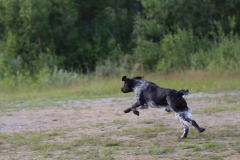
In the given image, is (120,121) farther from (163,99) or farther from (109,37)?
(109,37)

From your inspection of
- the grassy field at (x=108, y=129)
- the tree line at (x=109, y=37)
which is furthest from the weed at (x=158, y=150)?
the tree line at (x=109, y=37)

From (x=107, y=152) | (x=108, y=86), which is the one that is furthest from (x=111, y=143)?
(x=108, y=86)

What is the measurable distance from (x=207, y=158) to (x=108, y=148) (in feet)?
5.73

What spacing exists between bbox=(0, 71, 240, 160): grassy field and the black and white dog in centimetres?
42

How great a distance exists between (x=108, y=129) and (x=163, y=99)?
1.65 m

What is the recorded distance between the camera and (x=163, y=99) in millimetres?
5930

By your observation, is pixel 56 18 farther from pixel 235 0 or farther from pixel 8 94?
pixel 235 0

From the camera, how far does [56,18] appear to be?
21234 millimetres

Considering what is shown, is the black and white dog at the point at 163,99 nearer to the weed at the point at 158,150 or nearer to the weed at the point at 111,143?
the weed at the point at 158,150

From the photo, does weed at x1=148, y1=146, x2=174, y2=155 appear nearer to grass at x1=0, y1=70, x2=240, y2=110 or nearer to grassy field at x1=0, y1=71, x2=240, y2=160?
grassy field at x1=0, y1=71, x2=240, y2=160

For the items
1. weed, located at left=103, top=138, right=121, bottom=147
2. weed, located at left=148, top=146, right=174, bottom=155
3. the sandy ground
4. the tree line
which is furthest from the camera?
the tree line

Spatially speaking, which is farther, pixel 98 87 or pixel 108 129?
pixel 98 87

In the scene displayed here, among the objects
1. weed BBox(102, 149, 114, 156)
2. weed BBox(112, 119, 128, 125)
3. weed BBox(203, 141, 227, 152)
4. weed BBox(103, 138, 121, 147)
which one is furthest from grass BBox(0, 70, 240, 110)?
weed BBox(203, 141, 227, 152)

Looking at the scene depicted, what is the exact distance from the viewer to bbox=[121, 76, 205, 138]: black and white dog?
18.6 feet
